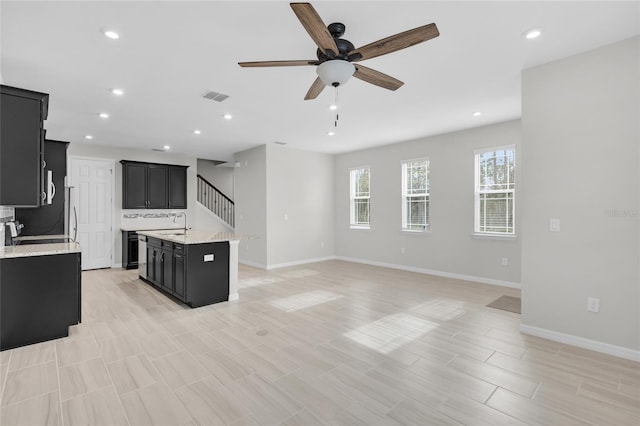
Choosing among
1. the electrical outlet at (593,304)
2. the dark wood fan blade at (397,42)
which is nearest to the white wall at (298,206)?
the dark wood fan blade at (397,42)

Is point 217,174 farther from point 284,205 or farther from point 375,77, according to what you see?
point 375,77

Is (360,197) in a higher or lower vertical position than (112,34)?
lower

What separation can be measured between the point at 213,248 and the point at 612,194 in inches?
179

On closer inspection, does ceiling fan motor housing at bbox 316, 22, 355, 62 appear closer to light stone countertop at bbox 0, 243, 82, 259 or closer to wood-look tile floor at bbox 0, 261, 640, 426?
wood-look tile floor at bbox 0, 261, 640, 426

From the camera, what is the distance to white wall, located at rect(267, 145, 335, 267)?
7.17 metres

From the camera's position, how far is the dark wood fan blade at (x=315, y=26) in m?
1.77

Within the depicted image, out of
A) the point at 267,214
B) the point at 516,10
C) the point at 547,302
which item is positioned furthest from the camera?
the point at 267,214

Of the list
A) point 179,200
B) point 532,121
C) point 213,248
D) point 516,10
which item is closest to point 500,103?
point 532,121

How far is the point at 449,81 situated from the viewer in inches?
143

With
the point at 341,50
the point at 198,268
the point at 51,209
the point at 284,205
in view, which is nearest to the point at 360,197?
the point at 284,205

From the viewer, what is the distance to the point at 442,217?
20.6ft

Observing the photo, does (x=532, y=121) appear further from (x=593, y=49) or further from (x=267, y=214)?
(x=267, y=214)

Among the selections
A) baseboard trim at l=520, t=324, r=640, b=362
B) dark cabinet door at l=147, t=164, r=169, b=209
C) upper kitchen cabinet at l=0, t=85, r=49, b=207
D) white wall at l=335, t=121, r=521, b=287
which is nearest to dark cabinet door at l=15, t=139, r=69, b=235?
dark cabinet door at l=147, t=164, r=169, b=209

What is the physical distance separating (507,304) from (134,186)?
7.86 meters
